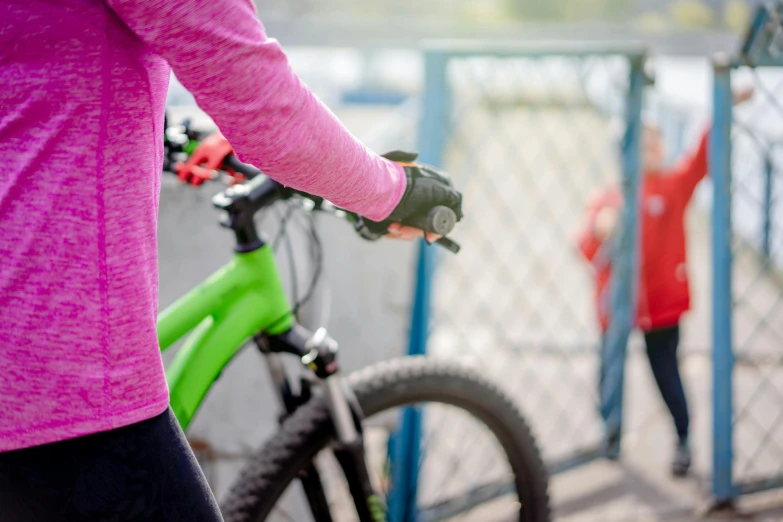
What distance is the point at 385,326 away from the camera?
2.45 m

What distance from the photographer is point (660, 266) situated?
3.05 meters

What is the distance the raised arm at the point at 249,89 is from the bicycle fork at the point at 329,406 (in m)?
0.52

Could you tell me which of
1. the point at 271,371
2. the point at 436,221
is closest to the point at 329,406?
the point at 271,371

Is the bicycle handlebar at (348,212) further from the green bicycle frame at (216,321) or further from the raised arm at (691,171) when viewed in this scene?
the raised arm at (691,171)

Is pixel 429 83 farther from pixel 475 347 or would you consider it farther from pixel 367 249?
pixel 475 347

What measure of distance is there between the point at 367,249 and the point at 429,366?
2.67 ft

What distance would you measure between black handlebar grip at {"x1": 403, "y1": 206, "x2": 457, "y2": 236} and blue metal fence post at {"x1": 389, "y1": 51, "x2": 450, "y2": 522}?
1.08 metres

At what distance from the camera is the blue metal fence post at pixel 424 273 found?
232cm

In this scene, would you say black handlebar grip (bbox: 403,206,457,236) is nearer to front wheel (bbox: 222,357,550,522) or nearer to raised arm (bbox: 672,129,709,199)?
front wheel (bbox: 222,357,550,522)

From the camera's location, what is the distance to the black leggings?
90cm

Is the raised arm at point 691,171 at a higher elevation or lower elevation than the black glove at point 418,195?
lower

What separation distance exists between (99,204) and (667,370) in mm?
2604

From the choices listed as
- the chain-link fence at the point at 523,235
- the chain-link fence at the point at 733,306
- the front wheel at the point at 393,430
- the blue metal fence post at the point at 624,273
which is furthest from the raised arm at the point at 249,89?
the blue metal fence post at the point at 624,273

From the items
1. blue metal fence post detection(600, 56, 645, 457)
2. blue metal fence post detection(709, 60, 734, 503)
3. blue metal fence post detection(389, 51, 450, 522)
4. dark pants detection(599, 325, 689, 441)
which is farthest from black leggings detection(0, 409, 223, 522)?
dark pants detection(599, 325, 689, 441)
